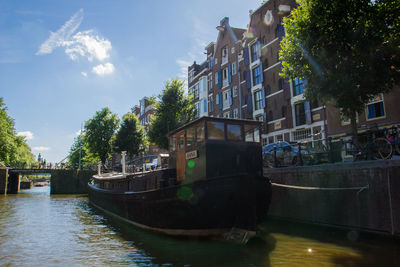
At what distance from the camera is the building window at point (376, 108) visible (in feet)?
58.6

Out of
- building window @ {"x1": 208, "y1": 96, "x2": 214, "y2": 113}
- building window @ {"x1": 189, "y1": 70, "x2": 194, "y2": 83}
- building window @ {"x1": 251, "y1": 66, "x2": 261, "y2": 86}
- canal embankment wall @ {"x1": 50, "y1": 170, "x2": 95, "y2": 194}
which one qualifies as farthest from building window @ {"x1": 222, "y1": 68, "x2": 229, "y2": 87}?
canal embankment wall @ {"x1": 50, "y1": 170, "x2": 95, "y2": 194}

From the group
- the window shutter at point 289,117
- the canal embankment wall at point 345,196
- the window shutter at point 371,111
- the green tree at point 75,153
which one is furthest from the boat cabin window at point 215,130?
the green tree at point 75,153

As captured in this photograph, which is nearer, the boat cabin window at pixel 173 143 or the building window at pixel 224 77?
the boat cabin window at pixel 173 143

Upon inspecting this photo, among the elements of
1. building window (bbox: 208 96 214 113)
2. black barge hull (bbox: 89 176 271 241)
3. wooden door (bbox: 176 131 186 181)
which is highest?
building window (bbox: 208 96 214 113)

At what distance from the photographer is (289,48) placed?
13.9 meters

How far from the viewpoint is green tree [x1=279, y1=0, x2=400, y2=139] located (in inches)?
470

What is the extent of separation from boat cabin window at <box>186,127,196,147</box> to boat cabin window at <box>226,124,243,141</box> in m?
1.24

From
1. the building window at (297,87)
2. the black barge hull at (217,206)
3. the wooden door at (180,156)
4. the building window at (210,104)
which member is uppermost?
the building window at (210,104)

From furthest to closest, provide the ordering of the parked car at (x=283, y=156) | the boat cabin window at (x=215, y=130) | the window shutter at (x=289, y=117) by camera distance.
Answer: the window shutter at (x=289, y=117) → the parked car at (x=283, y=156) → the boat cabin window at (x=215, y=130)

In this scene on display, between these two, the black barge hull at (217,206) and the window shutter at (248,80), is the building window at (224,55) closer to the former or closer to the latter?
the window shutter at (248,80)

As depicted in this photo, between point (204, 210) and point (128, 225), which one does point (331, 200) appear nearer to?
point (204, 210)

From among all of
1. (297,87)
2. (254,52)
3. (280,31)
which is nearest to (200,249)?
→ (297,87)

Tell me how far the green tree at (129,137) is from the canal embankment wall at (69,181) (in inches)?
280

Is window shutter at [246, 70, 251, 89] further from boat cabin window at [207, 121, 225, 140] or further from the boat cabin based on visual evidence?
boat cabin window at [207, 121, 225, 140]
